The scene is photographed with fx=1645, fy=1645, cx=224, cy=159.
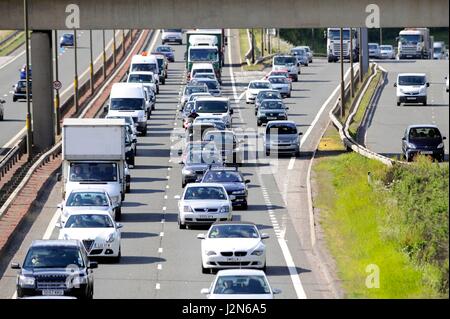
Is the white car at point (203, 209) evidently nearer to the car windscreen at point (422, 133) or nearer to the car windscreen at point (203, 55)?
the car windscreen at point (422, 133)

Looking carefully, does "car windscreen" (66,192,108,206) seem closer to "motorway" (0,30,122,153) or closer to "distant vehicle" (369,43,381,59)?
"motorway" (0,30,122,153)

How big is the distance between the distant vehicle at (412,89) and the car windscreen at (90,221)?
168 ft

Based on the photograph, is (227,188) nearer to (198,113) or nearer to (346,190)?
(346,190)

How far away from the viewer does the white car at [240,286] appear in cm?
2888

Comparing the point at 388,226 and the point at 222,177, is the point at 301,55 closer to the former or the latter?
the point at 222,177

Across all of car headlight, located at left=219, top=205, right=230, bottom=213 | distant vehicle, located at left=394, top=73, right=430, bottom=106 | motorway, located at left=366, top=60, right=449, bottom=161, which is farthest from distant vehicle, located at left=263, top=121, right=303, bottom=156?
distant vehicle, located at left=394, top=73, right=430, bottom=106

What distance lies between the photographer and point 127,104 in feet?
241

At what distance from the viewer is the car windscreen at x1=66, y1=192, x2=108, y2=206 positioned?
43.7 meters

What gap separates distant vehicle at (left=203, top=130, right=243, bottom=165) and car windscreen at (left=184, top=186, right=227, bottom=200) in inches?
539

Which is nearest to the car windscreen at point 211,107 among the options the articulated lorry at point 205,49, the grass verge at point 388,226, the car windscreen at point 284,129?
the car windscreen at point 284,129

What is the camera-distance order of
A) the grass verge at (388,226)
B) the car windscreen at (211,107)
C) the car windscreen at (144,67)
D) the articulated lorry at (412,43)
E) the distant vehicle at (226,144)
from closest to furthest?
the grass verge at (388,226)
the distant vehicle at (226,144)
the car windscreen at (211,107)
the car windscreen at (144,67)
the articulated lorry at (412,43)

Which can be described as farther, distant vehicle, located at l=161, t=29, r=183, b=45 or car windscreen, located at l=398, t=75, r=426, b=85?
distant vehicle, located at l=161, t=29, r=183, b=45

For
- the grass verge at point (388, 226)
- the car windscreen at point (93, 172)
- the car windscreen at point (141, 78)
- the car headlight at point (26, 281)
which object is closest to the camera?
the car headlight at point (26, 281)

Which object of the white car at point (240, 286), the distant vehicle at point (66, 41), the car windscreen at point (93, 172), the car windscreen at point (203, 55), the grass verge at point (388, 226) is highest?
the distant vehicle at point (66, 41)
